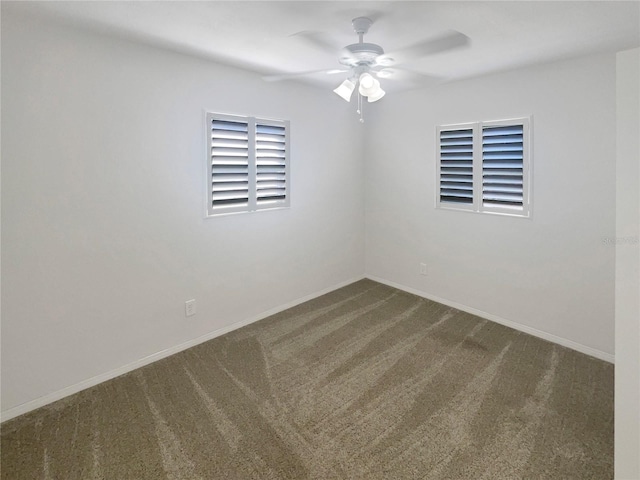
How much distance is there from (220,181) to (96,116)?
106 cm

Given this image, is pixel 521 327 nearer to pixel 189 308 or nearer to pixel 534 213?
pixel 534 213

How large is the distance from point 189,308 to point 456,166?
3.01 m

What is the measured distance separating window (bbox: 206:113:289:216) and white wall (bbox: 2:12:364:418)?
0.37 ft

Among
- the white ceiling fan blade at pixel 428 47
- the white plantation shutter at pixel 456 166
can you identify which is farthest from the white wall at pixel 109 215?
the white plantation shutter at pixel 456 166

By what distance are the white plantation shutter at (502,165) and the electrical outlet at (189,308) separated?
296cm

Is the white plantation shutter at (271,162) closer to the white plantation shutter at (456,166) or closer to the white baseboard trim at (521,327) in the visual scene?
the white plantation shutter at (456,166)

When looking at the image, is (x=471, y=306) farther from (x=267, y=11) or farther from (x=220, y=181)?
(x=267, y=11)

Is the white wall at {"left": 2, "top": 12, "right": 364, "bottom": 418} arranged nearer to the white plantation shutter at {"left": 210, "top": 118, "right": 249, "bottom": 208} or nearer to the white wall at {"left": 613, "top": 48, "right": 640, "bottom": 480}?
the white plantation shutter at {"left": 210, "top": 118, "right": 249, "bottom": 208}

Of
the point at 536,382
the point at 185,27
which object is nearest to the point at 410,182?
the point at 536,382

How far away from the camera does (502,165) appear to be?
11.7 feet

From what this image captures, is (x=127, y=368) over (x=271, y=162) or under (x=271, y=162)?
under

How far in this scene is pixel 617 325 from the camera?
131 cm

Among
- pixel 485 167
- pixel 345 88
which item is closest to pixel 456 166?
pixel 485 167

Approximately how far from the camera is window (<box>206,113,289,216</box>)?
330cm
